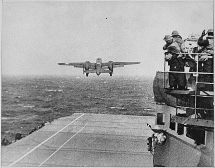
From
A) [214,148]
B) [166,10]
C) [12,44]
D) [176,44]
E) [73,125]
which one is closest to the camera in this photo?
[214,148]

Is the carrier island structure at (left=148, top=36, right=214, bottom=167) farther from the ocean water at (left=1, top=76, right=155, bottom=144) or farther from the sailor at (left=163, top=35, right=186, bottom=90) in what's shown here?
the ocean water at (left=1, top=76, right=155, bottom=144)

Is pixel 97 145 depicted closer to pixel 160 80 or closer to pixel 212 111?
pixel 160 80

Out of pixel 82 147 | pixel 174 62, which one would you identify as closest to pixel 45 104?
pixel 82 147

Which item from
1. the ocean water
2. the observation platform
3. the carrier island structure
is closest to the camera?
the carrier island structure

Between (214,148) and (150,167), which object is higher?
(214,148)

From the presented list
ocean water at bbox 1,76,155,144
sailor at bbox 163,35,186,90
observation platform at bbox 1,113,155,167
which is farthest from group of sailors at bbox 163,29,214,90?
ocean water at bbox 1,76,155,144

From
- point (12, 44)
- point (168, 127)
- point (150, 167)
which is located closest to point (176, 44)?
point (168, 127)
